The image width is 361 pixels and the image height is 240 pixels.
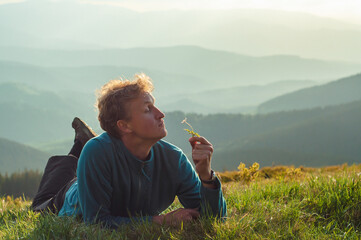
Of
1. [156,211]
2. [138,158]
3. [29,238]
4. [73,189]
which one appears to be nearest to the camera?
[29,238]

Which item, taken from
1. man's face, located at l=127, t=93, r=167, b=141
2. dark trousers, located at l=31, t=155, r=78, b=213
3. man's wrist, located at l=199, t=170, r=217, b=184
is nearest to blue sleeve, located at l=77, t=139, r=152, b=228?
man's face, located at l=127, t=93, r=167, b=141

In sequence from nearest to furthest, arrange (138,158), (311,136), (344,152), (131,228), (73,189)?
(131,228) < (138,158) < (73,189) < (344,152) < (311,136)

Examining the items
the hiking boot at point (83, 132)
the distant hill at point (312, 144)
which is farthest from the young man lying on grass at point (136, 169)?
the distant hill at point (312, 144)

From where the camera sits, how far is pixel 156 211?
3.53 metres

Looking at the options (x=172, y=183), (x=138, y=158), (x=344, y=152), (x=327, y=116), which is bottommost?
(x=344, y=152)

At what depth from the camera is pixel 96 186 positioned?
3.07m

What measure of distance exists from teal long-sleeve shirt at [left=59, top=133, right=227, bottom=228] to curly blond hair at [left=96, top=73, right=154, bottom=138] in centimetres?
13

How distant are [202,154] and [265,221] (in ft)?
2.56

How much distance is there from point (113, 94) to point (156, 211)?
3.73 feet

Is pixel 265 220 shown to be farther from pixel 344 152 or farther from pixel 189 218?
pixel 344 152

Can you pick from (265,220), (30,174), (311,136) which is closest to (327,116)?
(311,136)

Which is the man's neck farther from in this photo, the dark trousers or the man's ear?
the dark trousers

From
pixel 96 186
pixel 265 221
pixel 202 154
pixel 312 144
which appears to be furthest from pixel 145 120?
pixel 312 144

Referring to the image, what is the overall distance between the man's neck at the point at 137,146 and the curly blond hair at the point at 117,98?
107 mm
